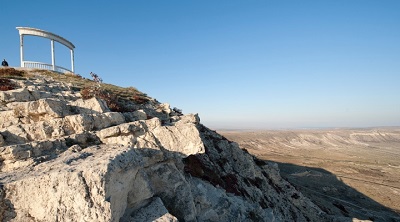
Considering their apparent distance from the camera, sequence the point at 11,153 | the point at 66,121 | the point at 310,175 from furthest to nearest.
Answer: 1. the point at 310,175
2. the point at 66,121
3. the point at 11,153

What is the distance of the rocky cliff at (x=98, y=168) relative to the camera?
27.4 feet

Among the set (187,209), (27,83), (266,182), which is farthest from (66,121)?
(266,182)

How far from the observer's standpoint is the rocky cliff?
8.34 meters

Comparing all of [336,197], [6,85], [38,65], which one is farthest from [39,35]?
[336,197]

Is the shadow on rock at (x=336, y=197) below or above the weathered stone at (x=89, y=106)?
below

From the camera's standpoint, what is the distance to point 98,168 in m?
8.74

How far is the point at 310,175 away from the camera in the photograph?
80438 mm

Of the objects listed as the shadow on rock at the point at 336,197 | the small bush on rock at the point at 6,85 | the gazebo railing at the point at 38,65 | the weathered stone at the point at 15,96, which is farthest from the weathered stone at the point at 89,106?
the shadow on rock at the point at 336,197

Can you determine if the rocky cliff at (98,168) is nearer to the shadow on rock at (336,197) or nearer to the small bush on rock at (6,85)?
the small bush on rock at (6,85)

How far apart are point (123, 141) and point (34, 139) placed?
459cm

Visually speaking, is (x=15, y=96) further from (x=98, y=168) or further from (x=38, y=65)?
(x=38, y=65)

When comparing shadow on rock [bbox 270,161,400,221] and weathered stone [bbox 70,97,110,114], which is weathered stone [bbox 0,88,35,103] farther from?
shadow on rock [bbox 270,161,400,221]

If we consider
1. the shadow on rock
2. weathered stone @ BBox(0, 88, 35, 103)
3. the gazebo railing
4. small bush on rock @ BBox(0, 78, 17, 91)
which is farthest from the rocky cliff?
the shadow on rock

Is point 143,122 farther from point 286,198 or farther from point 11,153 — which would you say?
point 286,198
